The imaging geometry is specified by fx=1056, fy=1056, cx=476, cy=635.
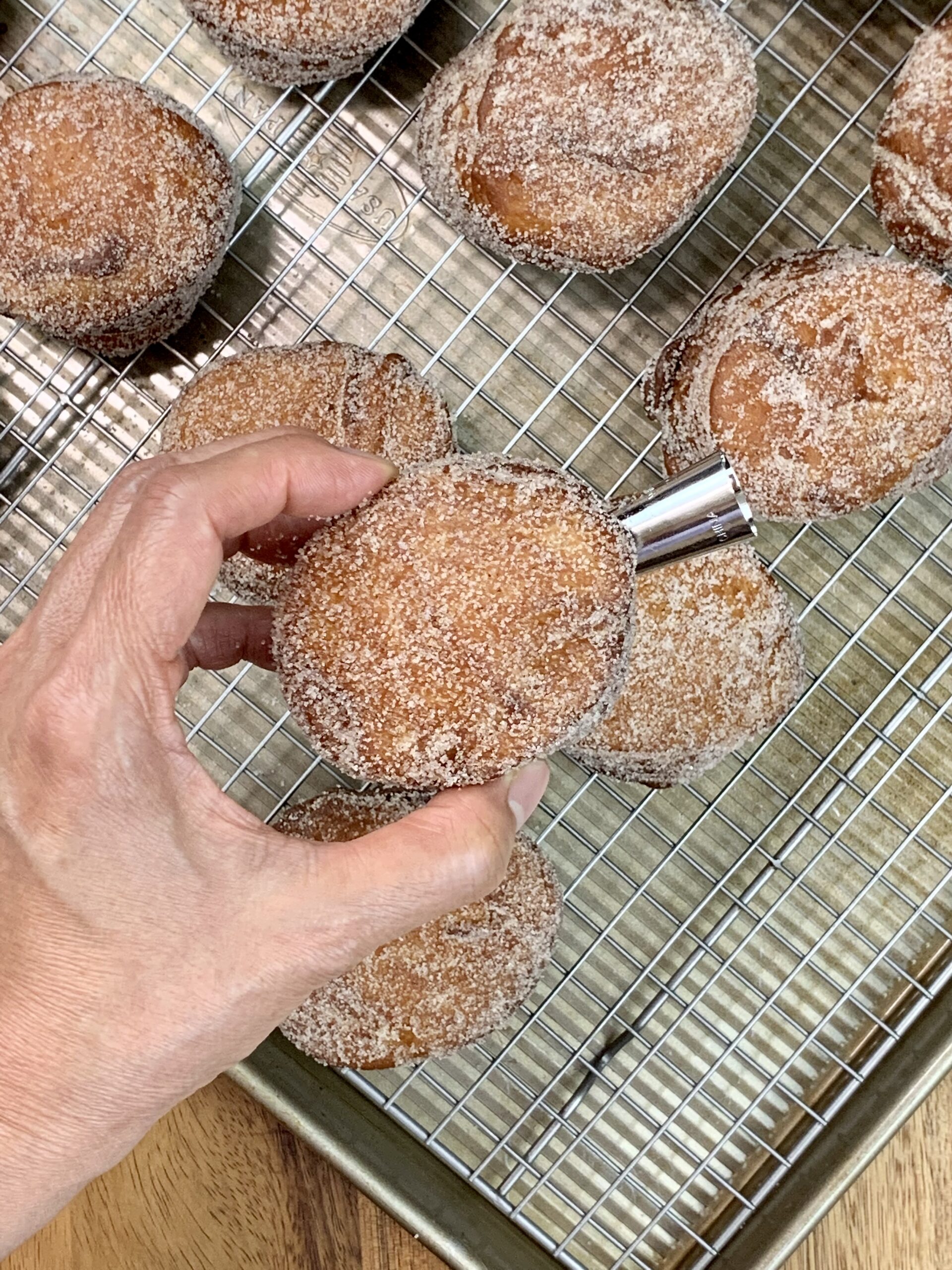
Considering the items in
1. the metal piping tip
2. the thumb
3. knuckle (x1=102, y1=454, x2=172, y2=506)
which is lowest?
the thumb

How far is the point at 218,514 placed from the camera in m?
0.90

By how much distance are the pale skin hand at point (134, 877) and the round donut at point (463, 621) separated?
91 mm

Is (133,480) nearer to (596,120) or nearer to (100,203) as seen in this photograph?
(100,203)

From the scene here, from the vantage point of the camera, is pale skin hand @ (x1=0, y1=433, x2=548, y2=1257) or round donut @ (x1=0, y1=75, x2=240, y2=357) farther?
round donut @ (x1=0, y1=75, x2=240, y2=357)

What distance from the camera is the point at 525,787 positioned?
1.08 meters

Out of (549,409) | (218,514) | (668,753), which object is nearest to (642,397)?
(549,409)

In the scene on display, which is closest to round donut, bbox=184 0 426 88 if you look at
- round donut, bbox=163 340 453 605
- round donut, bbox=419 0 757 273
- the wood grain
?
round donut, bbox=419 0 757 273

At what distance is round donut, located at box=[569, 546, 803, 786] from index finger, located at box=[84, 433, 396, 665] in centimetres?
56

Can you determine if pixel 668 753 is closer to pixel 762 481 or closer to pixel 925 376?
Result: pixel 762 481

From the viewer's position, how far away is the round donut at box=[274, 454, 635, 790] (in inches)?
36.3

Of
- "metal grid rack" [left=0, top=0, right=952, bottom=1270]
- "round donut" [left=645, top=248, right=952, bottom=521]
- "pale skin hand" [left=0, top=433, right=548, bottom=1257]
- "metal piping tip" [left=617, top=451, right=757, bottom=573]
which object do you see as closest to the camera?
"pale skin hand" [left=0, top=433, right=548, bottom=1257]

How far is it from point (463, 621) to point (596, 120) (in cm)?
75

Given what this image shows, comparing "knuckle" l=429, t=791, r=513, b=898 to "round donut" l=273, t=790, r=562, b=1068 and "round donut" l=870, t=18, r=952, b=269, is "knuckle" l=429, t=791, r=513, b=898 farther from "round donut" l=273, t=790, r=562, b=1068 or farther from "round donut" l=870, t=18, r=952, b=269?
"round donut" l=870, t=18, r=952, b=269

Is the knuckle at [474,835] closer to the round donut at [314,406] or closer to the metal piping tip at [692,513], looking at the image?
the metal piping tip at [692,513]
